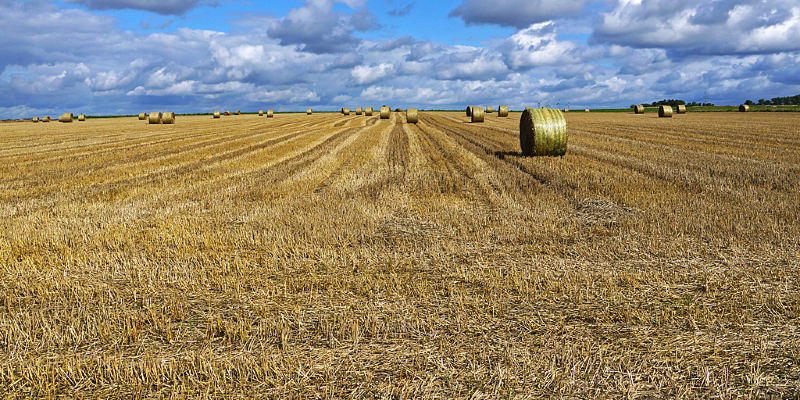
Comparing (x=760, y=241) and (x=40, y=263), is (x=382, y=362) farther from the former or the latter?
(x=760, y=241)

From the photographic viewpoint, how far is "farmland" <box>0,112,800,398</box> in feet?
10.3

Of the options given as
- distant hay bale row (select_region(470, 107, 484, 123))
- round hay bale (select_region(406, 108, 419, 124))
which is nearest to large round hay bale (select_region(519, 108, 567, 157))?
round hay bale (select_region(406, 108, 419, 124))

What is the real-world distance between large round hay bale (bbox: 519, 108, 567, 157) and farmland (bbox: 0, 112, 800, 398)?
13.8ft

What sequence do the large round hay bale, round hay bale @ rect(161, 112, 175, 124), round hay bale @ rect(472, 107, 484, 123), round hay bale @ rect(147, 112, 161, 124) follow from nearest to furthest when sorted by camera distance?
the large round hay bale < round hay bale @ rect(472, 107, 484, 123) < round hay bale @ rect(147, 112, 161, 124) < round hay bale @ rect(161, 112, 175, 124)

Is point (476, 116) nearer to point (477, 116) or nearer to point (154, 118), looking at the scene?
point (477, 116)

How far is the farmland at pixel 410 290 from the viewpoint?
124 inches

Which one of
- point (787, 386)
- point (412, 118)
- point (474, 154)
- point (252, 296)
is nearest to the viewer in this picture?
point (787, 386)

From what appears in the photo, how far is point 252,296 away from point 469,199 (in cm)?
525

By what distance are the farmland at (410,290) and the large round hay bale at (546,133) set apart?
4.20 meters

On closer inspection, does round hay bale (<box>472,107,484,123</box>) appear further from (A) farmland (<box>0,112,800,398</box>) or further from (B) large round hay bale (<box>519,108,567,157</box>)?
(A) farmland (<box>0,112,800,398</box>)


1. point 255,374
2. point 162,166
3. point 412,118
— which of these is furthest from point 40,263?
point 412,118

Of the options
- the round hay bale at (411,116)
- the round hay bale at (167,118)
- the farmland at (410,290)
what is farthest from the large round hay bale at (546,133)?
the round hay bale at (167,118)

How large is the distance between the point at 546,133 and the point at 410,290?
35.6 feet

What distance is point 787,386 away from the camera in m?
2.95
